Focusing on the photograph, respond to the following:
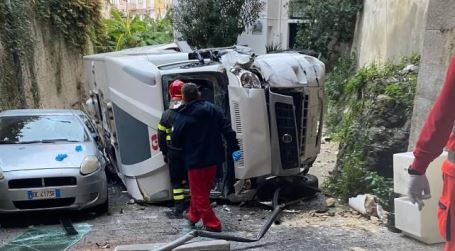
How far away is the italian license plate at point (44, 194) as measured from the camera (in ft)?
22.7

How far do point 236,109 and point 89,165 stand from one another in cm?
199

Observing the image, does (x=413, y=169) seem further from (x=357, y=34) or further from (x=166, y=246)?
(x=357, y=34)

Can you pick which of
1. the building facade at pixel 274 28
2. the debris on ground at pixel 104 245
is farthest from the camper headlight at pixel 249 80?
the building facade at pixel 274 28

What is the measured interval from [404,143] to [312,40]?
1022 centimetres

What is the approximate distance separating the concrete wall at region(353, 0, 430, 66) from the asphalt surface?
15.5 ft

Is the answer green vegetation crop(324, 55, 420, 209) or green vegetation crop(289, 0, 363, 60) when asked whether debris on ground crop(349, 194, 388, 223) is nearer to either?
green vegetation crop(324, 55, 420, 209)

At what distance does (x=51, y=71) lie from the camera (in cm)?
1689

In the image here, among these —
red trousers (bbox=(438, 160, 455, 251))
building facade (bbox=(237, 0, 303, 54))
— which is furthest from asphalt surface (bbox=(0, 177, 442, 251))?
building facade (bbox=(237, 0, 303, 54))

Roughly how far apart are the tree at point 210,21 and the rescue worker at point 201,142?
1309cm

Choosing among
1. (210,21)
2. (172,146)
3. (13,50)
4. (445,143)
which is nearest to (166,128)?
(172,146)

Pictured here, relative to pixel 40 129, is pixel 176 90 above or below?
above

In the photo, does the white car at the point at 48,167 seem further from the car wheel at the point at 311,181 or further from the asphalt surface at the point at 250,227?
the car wheel at the point at 311,181

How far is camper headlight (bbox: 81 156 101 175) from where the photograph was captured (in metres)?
7.30

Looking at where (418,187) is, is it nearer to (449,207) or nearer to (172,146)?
(449,207)
